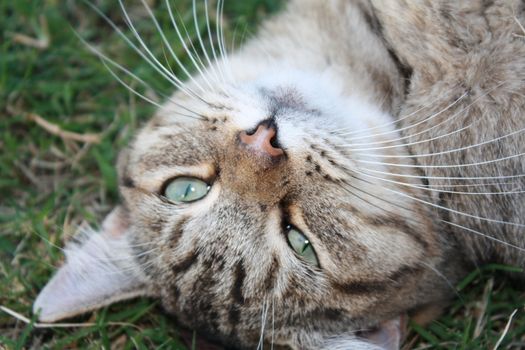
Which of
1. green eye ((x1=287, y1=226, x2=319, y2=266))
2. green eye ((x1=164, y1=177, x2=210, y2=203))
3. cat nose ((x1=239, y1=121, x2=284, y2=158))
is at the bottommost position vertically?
green eye ((x1=287, y1=226, x2=319, y2=266))

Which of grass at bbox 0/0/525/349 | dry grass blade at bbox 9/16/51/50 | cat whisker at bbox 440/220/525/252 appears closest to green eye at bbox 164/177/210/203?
grass at bbox 0/0/525/349

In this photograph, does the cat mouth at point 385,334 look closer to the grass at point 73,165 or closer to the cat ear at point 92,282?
the grass at point 73,165

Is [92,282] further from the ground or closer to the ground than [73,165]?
closer to the ground

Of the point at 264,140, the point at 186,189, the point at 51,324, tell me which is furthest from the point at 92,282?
the point at 264,140

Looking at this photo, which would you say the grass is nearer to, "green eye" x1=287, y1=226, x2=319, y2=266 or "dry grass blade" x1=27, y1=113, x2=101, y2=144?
"dry grass blade" x1=27, y1=113, x2=101, y2=144

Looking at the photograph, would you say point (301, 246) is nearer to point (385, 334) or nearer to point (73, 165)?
point (385, 334)

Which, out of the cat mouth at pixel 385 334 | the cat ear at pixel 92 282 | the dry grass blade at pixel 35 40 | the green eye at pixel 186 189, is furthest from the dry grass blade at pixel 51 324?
the dry grass blade at pixel 35 40
